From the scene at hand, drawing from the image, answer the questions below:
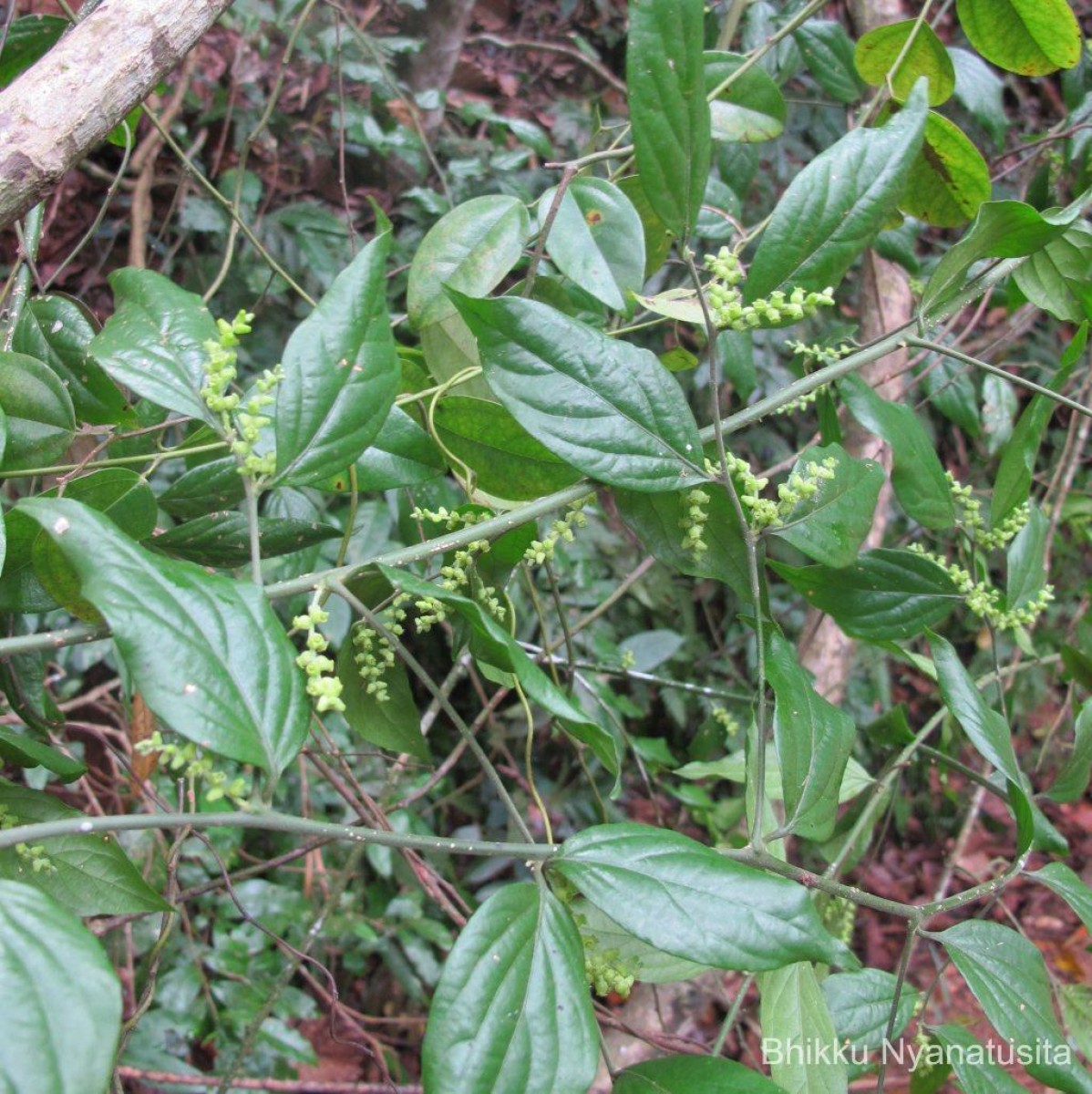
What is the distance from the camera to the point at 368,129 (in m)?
1.76

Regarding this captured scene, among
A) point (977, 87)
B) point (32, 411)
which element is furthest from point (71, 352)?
point (977, 87)

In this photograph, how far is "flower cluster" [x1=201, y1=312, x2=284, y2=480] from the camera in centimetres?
48

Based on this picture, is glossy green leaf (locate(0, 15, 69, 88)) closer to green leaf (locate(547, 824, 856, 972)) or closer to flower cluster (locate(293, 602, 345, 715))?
flower cluster (locate(293, 602, 345, 715))

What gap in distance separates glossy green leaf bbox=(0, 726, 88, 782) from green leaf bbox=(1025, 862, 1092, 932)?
655 millimetres

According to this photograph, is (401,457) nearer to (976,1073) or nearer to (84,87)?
(84,87)

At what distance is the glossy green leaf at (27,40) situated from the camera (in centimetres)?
85

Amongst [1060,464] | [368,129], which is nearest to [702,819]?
[1060,464]

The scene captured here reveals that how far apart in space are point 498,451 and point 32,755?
337 mm

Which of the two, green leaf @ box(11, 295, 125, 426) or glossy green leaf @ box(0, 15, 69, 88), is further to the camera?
glossy green leaf @ box(0, 15, 69, 88)

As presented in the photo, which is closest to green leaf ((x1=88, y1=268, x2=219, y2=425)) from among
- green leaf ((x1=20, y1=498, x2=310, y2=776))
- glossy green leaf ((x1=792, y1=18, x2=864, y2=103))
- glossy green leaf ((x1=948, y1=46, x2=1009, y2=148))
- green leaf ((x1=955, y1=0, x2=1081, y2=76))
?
green leaf ((x1=20, y1=498, x2=310, y2=776))

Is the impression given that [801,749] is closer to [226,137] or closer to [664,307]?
[664,307]

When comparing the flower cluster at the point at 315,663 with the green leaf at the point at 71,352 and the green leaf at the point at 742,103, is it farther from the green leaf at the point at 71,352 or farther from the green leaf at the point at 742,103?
the green leaf at the point at 742,103

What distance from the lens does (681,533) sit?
0.61 m

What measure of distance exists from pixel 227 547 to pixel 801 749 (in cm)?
39
